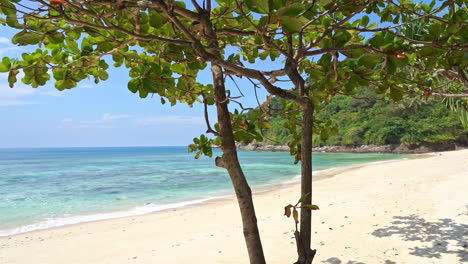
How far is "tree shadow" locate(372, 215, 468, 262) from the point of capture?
366 centimetres

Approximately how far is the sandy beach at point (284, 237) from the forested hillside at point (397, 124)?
30481 millimetres

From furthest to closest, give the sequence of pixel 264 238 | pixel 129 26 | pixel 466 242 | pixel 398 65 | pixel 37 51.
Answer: pixel 264 238 → pixel 466 242 → pixel 129 26 → pixel 37 51 → pixel 398 65

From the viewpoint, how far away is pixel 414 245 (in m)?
3.94

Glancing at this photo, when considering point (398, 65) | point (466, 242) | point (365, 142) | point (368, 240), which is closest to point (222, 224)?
point (368, 240)

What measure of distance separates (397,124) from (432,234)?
4775cm

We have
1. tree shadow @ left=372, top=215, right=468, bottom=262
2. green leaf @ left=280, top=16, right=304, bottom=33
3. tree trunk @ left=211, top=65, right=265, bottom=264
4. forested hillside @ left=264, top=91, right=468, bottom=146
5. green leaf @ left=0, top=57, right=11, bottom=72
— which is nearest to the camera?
green leaf @ left=280, top=16, right=304, bottom=33

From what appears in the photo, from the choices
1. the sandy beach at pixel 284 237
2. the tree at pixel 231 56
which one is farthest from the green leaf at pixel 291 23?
the sandy beach at pixel 284 237

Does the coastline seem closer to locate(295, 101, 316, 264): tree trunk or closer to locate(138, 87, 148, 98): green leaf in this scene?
locate(295, 101, 316, 264): tree trunk

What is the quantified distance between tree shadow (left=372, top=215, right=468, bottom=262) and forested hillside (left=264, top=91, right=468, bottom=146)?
3205cm

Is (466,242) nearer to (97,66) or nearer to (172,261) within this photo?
(172,261)

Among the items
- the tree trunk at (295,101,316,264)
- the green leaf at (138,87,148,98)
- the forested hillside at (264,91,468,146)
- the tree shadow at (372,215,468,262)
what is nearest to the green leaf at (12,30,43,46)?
the green leaf at (138,87,148,98)

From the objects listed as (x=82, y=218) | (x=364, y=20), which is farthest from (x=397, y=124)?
(x=364, y=20)

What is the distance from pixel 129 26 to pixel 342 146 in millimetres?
55732

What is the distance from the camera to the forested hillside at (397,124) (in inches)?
Result: 1667
